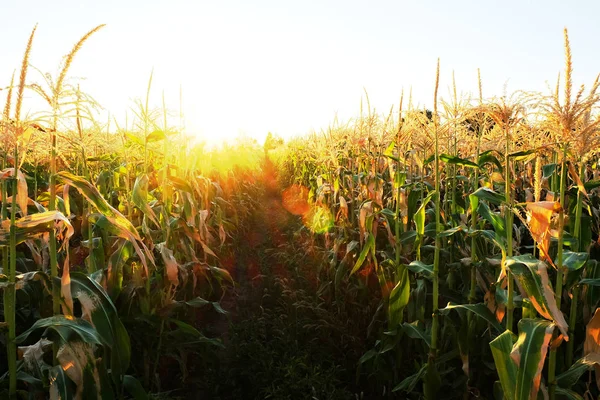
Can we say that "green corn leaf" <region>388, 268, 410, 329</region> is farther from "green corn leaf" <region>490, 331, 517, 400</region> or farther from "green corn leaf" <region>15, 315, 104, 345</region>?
"green corn leaf" <region>15, 315, 104, 345</region>

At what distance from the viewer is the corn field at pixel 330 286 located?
194 centimetres

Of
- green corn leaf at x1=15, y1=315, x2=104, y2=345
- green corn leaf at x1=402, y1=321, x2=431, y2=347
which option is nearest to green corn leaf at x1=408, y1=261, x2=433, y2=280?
green corn leaf at x1=402, y1=321, x2=431, y2=347

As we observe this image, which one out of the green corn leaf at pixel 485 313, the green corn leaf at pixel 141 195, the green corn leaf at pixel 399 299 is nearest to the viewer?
the green corn leaf at pixel 485 313

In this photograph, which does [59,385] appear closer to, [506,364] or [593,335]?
[506,364]

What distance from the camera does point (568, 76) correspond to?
2074 mm

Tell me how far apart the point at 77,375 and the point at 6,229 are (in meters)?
0.71

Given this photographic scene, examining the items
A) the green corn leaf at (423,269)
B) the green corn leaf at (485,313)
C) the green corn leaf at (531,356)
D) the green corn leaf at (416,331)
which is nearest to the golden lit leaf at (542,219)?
the green corn leaf at (531,356)

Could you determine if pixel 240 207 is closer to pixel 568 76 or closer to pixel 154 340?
pixel 154 340

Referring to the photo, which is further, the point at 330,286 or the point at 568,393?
the point at 330,286

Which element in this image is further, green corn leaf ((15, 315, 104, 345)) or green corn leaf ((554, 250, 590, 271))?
green corn leaf ((554, 250, 590, 271))

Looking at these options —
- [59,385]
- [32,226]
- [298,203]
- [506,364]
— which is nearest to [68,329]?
[59,385]

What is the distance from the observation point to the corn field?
194 cm

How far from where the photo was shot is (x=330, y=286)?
4.90 m

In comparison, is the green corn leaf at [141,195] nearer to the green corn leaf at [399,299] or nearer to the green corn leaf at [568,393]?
the green corn leaf at [399,299]
